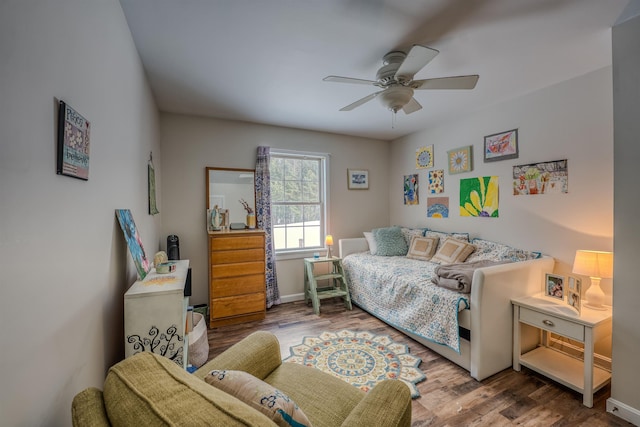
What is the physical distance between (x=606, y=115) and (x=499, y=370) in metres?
2.25

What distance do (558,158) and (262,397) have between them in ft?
10.2

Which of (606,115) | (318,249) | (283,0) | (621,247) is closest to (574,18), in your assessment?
(606,115)

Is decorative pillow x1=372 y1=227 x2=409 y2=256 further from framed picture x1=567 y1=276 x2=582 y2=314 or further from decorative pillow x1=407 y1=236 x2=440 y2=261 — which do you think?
framed picture x1=567 y1=276 x2=582 y2=314

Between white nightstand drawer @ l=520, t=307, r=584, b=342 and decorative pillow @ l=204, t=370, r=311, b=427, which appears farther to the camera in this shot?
white nightstand drawer @ l=520, t=307, r=584, b=342

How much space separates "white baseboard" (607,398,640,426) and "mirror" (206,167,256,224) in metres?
3.57

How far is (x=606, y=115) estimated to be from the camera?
7.30 feet

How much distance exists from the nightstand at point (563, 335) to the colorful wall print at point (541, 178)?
3.39ft

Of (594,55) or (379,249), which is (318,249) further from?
(594,55)

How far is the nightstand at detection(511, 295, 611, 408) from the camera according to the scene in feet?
6.02

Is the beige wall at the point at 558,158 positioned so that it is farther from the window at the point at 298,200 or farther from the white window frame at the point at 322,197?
the window at the point at 298,200

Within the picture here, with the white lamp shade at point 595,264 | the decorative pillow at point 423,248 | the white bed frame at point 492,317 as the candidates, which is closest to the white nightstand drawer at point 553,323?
the white bed frame at point 492,317

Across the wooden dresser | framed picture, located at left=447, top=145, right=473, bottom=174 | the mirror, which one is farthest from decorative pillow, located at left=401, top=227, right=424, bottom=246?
the mirror

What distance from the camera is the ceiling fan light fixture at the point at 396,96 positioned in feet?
6.59

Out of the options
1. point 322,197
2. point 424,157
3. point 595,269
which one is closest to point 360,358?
point 595,269
